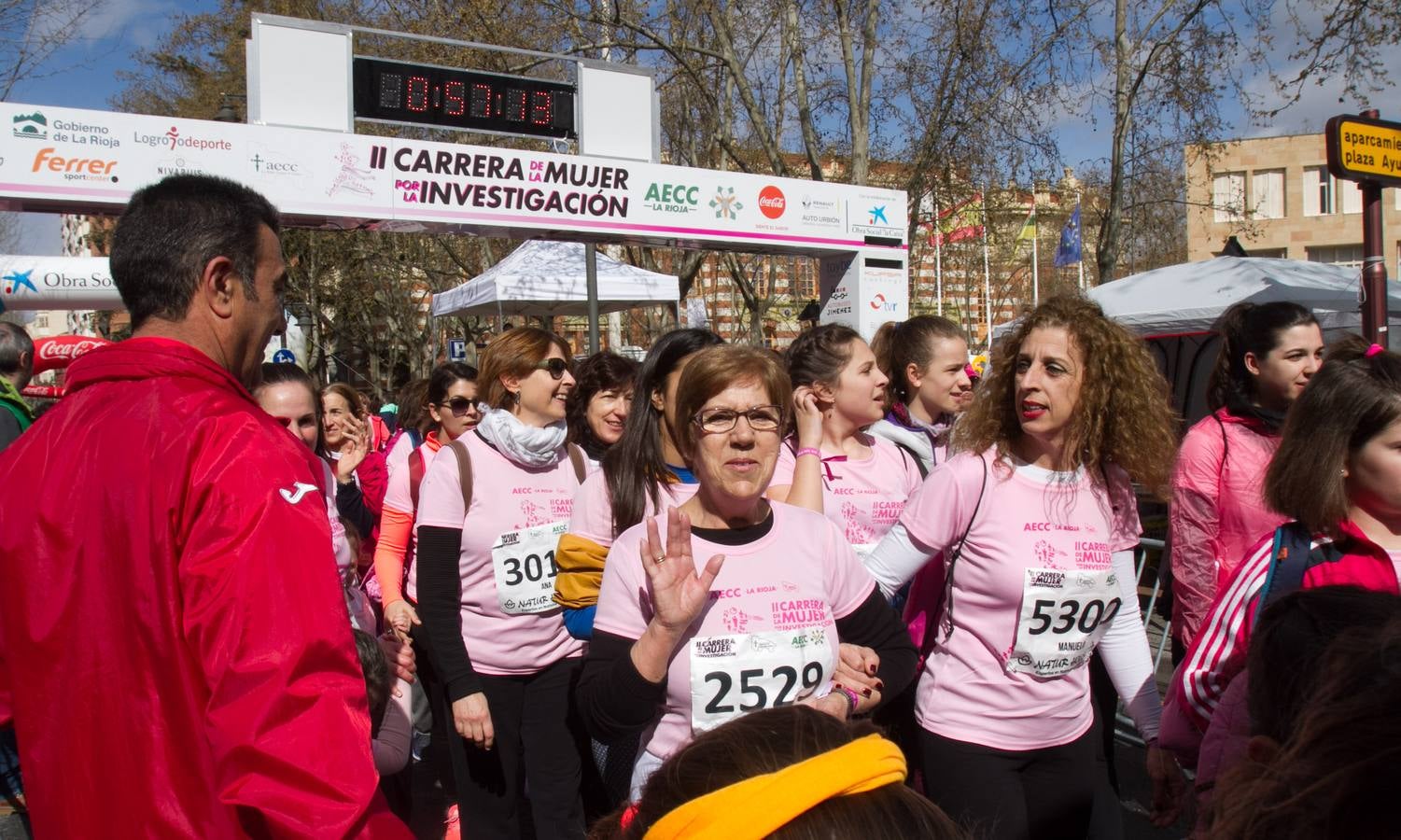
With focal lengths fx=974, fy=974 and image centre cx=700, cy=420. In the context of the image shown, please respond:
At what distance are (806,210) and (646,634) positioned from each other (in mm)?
8506

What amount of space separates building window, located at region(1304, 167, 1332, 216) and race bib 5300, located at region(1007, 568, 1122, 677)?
54.2 meters

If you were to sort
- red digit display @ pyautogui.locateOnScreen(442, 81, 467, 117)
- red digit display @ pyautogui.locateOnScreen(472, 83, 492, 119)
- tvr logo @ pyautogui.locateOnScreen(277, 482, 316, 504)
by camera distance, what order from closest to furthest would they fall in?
tvr logo @ pyautogui.locateOnScreen(277, 482, 316, 504) < red digit display @ pyautogui.locateOnScreen(442, 81, 467, 117) < red digit display @ pyautogui.locateOnScreen(472, 83, 492, 119)

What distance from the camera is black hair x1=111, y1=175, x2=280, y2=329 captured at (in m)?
1.69

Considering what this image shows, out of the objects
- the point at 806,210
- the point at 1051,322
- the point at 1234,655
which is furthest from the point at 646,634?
the point at 806,210

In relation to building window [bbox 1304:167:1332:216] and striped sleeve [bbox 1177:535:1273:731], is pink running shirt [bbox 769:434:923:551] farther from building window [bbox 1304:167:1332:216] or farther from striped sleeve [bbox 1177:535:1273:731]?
building window [bbox 1304:167:1332:216]

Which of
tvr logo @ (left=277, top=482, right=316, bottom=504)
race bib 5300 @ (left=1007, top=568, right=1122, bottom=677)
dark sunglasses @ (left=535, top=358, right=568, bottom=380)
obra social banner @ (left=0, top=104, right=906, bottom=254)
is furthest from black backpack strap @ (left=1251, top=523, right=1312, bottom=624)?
obra social banner @ (left=0, top=104, right=906, bottom=254)

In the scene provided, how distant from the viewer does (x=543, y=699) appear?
368 cm

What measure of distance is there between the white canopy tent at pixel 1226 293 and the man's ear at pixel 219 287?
10.4 m

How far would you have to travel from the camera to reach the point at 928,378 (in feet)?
14.6

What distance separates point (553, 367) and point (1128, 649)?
2269 millimetres

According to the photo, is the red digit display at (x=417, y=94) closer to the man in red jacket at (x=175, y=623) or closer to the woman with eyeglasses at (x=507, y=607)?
the woman with eyeglasses at (x=507, y=607)

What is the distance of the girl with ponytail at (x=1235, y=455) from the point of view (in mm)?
3490

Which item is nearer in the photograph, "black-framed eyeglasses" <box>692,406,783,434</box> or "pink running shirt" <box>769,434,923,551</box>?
"black-framed eyeglasses" <box>692,406,783,434</box>

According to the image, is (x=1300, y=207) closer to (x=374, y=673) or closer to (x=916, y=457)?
(x=916, y=457)
